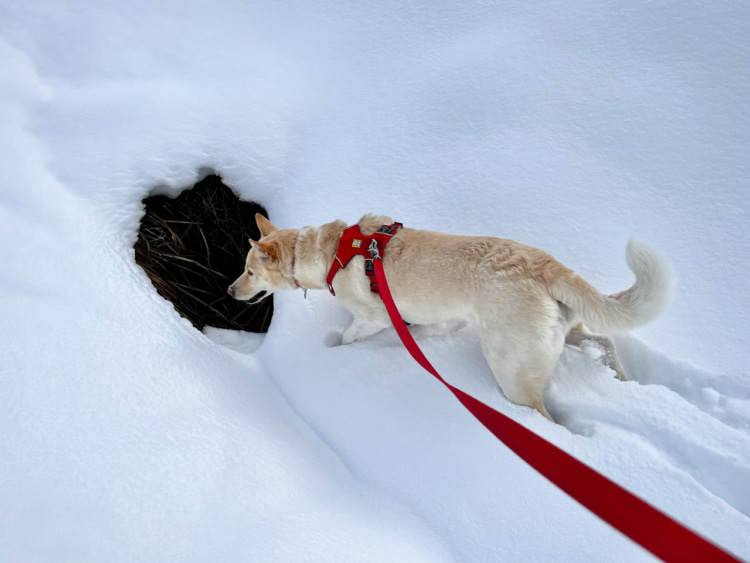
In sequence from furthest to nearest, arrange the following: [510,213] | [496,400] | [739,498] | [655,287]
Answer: [510,213] → [496,400] → [655,287] → [739,498]

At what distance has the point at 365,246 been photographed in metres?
2.37

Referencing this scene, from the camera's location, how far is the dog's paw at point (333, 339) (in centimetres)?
265

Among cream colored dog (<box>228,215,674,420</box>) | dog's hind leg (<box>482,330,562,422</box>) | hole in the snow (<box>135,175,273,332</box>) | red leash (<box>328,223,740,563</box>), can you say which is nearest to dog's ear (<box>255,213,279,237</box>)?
cream colored dog (<box>228,215,674,420</box>)

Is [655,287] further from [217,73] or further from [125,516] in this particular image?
[217,73]

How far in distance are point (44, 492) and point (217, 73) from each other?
124 inches

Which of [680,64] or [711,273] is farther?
[680,64]

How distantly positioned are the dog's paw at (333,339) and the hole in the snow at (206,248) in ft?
2.47

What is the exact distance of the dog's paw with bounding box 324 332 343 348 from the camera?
2650mm

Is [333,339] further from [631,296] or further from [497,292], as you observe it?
[631,296]

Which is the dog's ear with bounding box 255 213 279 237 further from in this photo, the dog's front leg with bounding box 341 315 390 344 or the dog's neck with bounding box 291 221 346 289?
the dog's front leg with bounding box 341 315 390 344

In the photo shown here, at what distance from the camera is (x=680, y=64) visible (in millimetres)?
2676

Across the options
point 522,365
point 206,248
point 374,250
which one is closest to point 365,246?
point 374,250

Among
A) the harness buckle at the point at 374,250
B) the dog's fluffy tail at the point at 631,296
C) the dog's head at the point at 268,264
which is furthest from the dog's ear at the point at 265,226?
the dog's fluffy tail at the point at 631,296

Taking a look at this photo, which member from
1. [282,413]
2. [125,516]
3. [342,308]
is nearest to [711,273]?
[342,308]
